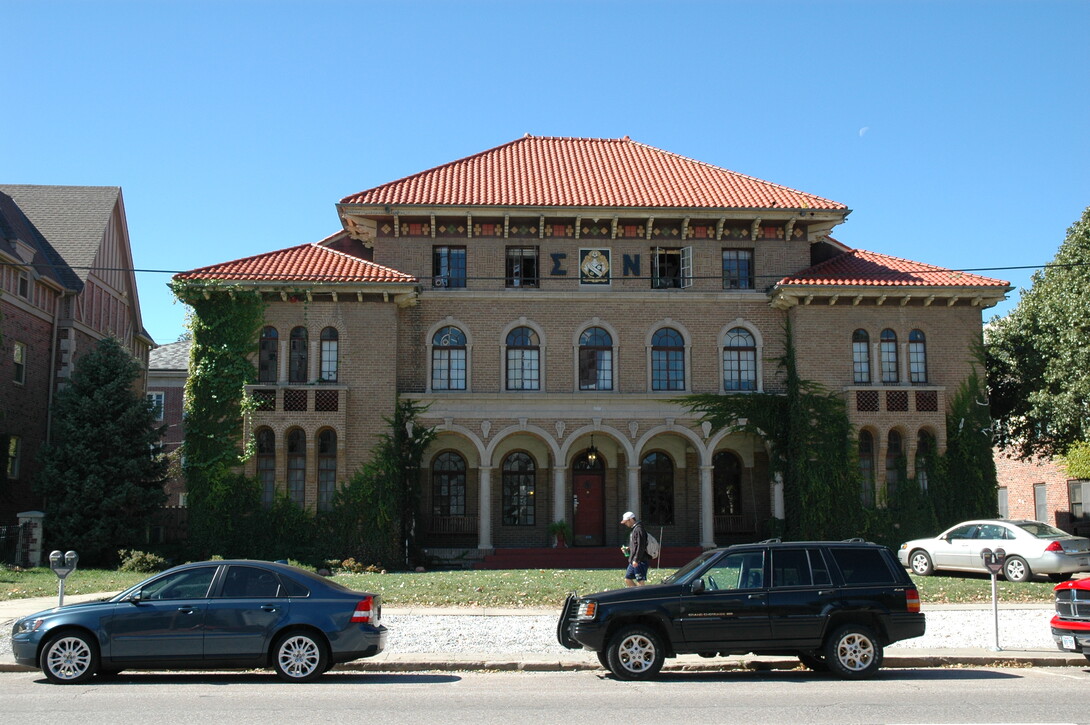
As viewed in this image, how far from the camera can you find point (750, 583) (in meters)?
12.4

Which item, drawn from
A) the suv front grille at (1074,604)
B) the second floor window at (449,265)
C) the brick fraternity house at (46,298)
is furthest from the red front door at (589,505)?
the suv front grille at (1074,604)

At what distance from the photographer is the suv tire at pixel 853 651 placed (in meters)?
12.3

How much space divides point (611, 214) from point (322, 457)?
34.0ft

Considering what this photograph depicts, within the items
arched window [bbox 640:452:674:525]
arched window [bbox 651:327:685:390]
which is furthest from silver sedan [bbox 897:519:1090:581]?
arched window [bbox 651:327:685:390]

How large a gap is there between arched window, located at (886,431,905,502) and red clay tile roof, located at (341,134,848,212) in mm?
6621

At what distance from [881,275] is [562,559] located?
12057 mm

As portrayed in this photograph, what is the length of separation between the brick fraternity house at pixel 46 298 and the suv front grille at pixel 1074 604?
23.4 m

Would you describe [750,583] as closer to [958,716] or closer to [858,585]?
[858,585]

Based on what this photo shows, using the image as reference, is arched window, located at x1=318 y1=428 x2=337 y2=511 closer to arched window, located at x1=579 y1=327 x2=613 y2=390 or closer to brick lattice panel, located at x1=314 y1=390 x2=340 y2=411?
brick lattice panel, located at x1=314 y1=390 x2=340 y2=411

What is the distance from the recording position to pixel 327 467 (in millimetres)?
27047

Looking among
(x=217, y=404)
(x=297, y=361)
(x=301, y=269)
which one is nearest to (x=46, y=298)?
(x=217, y=404)

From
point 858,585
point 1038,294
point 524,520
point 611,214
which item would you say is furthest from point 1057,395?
point 858,585

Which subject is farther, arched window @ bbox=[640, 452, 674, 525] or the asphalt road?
arched window @ bbox=[640, 452, 674, 525]

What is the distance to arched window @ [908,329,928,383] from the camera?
28219 mm
